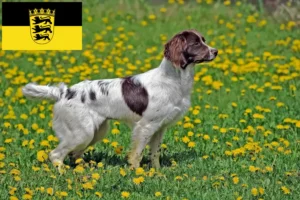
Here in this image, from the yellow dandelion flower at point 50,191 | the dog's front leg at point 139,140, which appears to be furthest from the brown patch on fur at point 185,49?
the yellow dandelion flower at point 50,191

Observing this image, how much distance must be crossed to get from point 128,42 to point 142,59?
917 millimetres

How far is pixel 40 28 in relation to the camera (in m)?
11.1

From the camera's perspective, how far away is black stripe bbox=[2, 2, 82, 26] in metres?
12.1

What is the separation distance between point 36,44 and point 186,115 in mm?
3719

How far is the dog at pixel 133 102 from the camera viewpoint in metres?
7.52

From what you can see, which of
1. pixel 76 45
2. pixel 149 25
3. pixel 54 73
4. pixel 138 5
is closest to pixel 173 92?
pixel 54 73

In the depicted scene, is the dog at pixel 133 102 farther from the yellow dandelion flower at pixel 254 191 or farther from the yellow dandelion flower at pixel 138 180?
the yellow dandelion flower at pixel 254 191

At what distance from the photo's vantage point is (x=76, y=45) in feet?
40.9

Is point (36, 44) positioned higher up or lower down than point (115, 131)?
higher up

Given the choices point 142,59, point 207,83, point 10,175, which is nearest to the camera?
point 10,175

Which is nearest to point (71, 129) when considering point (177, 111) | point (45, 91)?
point (45, 91)

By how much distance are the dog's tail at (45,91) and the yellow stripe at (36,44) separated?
4.06 metres

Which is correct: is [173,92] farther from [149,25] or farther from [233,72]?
[149,25]

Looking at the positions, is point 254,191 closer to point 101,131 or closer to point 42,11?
point 101,131
